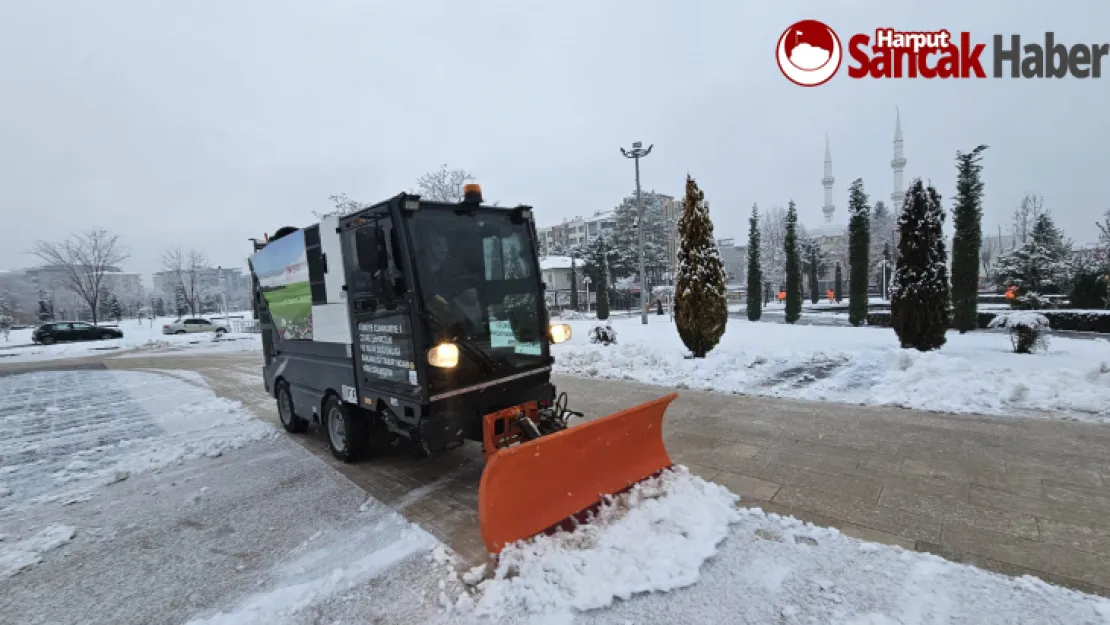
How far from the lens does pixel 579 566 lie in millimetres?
3148

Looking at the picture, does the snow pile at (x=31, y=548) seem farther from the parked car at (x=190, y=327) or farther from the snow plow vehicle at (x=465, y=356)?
the parked car at (x=190, y=327)

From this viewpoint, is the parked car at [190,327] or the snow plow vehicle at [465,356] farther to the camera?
the parked car at [190,327]

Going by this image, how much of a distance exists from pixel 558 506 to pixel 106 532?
4.19 m

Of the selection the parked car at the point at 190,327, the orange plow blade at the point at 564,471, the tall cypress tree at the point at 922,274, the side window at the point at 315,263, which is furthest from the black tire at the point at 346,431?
the parked car at the point at 190,327

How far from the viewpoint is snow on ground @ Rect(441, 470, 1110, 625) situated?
270 centimetres

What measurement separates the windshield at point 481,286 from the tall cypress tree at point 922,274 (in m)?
9.43

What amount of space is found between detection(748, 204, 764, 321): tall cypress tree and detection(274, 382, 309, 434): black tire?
75.9 feet

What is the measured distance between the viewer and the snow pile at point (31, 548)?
3.71 m

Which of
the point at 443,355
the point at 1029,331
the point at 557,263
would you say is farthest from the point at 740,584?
the point at 557,263

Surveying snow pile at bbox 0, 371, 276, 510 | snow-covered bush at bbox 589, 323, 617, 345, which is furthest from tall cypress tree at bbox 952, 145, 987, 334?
snow pile at bbox 0, 371, 276, 510

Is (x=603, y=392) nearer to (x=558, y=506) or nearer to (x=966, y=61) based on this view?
(x=558, y=506)

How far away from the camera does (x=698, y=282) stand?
1156 centimetres

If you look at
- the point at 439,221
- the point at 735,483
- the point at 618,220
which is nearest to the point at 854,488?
the point at 735,483

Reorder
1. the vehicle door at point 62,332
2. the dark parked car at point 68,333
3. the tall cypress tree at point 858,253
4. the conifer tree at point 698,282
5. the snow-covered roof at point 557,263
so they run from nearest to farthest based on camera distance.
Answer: the conifer tree at point 698,282
the tall cypress tree at point 858,253
the dark parked car at point 68,333
the vehicle door at point 62,332
the snow-covered roof at point 557,263
